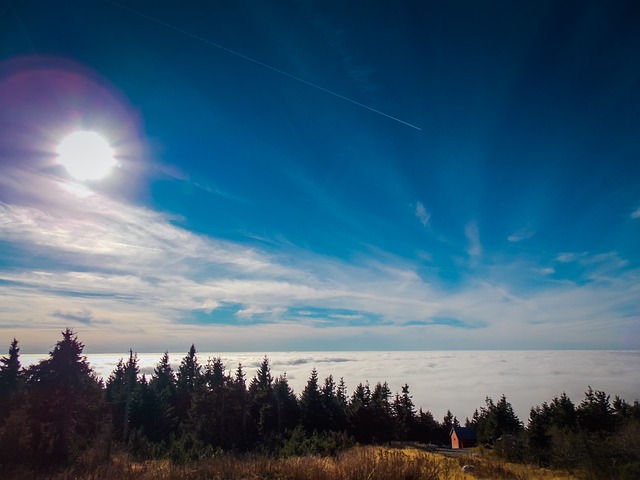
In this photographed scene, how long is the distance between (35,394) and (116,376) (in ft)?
157

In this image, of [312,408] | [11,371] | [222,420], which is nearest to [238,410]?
[222,420]

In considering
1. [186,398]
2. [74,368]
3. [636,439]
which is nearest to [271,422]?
[186,398]

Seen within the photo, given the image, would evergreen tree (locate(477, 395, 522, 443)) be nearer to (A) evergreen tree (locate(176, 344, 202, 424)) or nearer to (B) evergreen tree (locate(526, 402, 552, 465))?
(B) evergreen tree (locate(526, 402, 552, 465))

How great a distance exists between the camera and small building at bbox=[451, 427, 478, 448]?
219 ft

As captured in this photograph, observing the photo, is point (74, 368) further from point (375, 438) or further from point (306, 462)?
point (375, 438)

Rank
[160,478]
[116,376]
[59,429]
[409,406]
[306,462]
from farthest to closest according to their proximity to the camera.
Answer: [409,406], [116,376], [59,429], [306,462], [160,478]

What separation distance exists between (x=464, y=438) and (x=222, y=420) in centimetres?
5018

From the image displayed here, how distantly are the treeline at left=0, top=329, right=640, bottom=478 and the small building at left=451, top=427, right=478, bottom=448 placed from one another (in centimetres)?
722

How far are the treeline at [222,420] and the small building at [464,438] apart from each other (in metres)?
7.22

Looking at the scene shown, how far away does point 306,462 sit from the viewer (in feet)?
26.7

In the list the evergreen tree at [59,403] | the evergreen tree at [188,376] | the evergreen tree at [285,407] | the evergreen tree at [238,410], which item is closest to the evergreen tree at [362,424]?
the evergreen tree at [285,407]

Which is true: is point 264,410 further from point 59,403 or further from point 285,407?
point 59,403

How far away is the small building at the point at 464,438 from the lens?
6688cm

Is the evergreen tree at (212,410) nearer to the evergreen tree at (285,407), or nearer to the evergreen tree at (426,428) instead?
the evergreen tree at (285,407)
